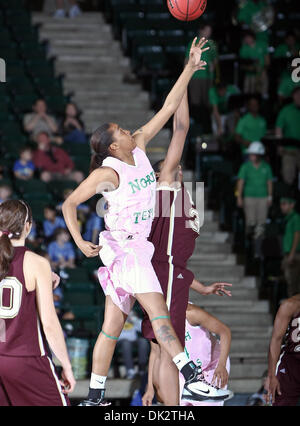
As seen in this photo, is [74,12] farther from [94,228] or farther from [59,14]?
[94,228]

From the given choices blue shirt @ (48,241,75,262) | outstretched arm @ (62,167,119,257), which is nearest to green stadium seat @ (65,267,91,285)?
blue shirt @ (48,241,75,262)

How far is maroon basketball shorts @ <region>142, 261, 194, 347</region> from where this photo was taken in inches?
233

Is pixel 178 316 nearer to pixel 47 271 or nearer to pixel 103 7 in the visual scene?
pixel 47 271

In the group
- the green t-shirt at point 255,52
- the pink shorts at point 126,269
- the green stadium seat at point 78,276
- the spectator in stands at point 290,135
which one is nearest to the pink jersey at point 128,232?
the pink shorts at point 126,269

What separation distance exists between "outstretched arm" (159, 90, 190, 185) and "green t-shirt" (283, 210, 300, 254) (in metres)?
4.93

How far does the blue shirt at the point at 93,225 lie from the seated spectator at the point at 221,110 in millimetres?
2963

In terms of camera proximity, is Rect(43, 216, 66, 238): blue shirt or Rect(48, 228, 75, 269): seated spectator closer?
Rect(48, 228, 75, 269): seated spectator

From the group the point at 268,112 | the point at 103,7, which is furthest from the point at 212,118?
the point at 103,7

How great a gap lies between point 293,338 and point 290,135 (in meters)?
6.40

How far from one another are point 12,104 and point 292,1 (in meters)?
5.61

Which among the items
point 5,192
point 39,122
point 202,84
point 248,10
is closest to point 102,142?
point 5,192

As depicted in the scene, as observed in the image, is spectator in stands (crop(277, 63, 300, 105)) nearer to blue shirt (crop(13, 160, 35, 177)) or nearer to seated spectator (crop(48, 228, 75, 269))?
blue shirt (crop(13, 160, 35, 177))

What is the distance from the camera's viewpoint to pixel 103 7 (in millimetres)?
15867

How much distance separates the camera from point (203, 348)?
652cm
